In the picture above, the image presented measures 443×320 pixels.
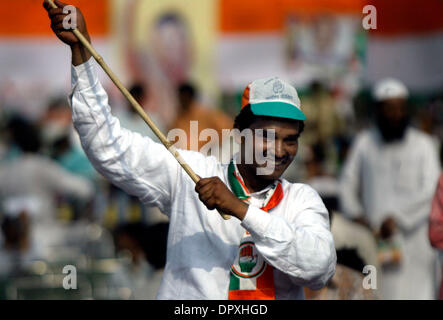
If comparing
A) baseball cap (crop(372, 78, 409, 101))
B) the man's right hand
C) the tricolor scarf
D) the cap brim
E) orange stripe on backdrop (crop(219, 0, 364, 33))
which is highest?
orange stripe on backdrop (crop(219, 0, 364, 33))

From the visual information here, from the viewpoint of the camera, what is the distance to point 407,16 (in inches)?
492

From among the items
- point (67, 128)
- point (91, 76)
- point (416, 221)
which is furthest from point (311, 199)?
point (67, 128)

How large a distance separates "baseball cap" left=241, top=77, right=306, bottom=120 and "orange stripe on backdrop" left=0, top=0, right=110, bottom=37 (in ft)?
30.0

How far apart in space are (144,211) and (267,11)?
4.75 meters

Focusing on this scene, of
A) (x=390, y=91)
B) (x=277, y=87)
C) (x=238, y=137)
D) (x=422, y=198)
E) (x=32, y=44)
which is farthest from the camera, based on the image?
(x=32, y=44)

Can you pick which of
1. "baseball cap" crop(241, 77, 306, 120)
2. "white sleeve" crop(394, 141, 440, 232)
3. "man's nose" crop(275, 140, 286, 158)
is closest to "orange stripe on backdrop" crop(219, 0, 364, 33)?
"white sleeve" crop(394, 141, 440, 232)

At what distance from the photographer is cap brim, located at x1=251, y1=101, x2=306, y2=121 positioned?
3.45 meters

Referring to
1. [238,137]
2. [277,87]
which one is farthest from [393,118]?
[277,87]

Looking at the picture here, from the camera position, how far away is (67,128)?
11555 millimetres

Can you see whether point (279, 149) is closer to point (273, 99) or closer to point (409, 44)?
point (273, 99)

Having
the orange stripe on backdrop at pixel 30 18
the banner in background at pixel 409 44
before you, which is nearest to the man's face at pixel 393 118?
the banner in background at pixel 409 44

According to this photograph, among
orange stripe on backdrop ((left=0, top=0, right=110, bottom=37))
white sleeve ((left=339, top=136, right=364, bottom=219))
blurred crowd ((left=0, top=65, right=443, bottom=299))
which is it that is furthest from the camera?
orange stripe on backdrop ((left=0, top=0, right=110, bottom=37))

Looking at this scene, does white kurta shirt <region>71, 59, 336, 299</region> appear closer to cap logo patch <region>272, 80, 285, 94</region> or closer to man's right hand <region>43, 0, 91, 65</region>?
man's right hand <region>43, 0, 91, 65</region>

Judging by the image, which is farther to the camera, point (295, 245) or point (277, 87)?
point (277, 87)
